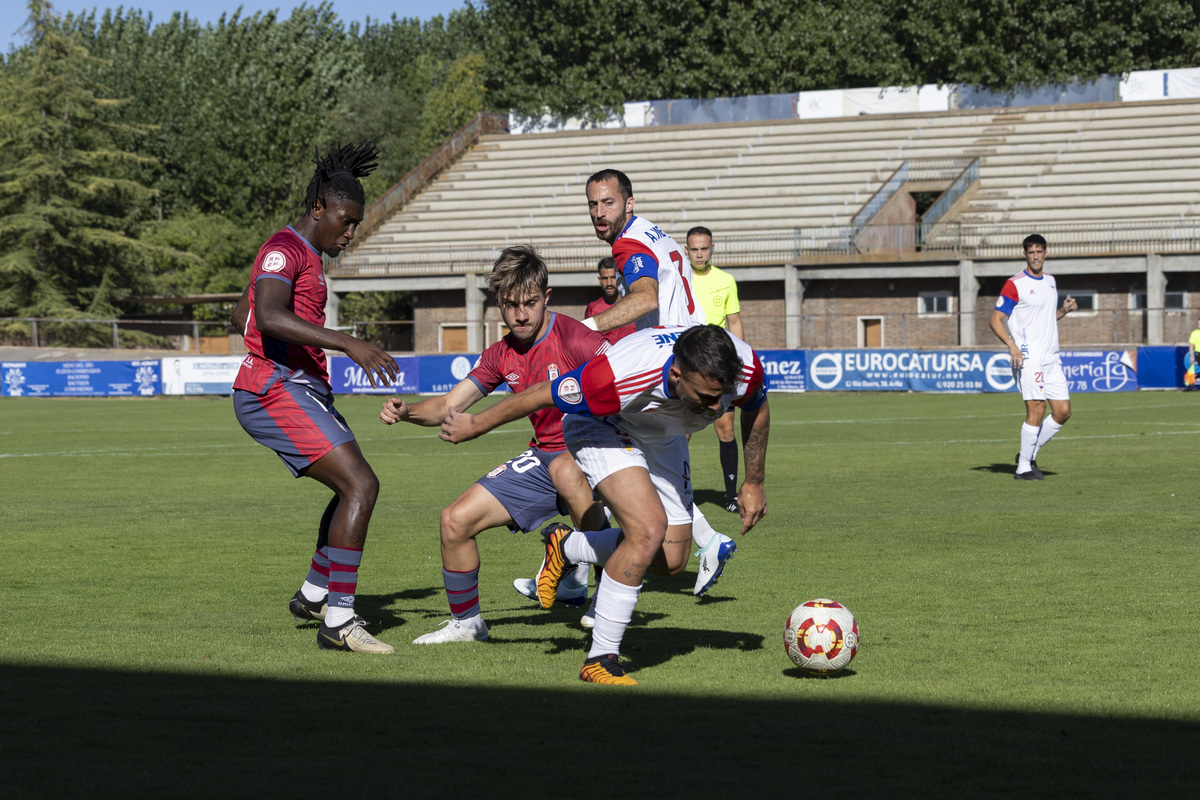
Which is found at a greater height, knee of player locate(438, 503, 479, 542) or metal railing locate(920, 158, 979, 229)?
metal railing locate(920, 158, 979, 229)

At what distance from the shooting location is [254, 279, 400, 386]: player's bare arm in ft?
20.1

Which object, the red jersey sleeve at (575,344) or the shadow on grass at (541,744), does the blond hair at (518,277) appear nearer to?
the red jersey sleeve at (575,344)

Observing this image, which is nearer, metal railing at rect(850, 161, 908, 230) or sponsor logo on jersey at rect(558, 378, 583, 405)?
sponsor logo on jersey at rect(558, 378, 583, 405)

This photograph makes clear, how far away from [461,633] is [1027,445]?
341 inches

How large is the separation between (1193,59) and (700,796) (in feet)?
200

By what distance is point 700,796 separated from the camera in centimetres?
391

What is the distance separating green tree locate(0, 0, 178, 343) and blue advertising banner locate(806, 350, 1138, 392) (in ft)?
113

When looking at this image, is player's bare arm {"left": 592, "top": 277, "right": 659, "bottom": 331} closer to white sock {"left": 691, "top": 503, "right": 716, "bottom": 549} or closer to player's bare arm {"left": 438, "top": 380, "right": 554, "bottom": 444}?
white sock {"left": 691, "top": 503, "right": 716, "bottom": 549}

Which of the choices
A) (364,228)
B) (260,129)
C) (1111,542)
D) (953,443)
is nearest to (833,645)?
(1111,542)

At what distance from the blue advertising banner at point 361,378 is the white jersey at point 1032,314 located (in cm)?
2136

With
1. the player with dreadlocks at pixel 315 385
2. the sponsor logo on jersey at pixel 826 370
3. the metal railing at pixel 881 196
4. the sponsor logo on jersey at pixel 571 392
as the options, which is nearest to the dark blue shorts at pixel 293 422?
the player with dreadlocks at pixel 315 385

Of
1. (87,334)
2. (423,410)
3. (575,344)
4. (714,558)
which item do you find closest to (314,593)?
(423,410)

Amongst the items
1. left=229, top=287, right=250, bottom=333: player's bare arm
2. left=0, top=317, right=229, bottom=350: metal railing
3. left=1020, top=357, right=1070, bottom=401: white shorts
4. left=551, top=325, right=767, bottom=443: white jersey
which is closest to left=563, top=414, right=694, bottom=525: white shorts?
left=551, top=325, right=767, bottom=443: white jersey

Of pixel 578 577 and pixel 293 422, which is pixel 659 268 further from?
pixel 293 422
